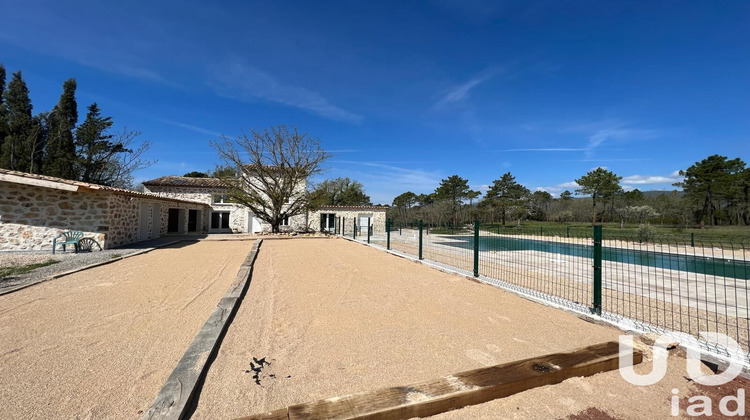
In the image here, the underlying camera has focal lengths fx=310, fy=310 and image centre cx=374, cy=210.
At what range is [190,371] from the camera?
2375 millimetres

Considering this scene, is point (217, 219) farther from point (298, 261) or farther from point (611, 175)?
point (611, 175)

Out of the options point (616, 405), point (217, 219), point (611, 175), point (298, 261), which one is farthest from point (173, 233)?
point (611, 175)

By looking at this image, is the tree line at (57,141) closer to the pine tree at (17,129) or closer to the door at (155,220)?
the pine tree at (17,129)

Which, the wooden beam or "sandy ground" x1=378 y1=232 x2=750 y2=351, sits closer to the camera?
Result: the wooden beam

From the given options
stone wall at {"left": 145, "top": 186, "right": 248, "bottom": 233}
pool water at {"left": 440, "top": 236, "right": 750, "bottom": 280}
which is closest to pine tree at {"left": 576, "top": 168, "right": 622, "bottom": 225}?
pool water at {"left": 440, "top": 236, "right": 750, "bottom": 280}

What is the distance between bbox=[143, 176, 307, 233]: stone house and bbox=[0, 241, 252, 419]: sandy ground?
18332 mm

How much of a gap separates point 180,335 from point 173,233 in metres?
20.3

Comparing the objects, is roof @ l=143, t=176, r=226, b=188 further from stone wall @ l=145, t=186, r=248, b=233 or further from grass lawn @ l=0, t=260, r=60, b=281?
grass lawn @ l=0, t=260, r=60, b=281

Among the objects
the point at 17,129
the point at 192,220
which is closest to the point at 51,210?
the point at 192,220

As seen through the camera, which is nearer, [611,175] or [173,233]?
[173,233]

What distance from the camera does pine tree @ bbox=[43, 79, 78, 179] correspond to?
22531 mm

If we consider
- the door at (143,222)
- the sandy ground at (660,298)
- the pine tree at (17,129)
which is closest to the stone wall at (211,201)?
the door at (143,222)

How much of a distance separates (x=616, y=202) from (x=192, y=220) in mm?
48620

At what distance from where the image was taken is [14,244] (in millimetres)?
9875
